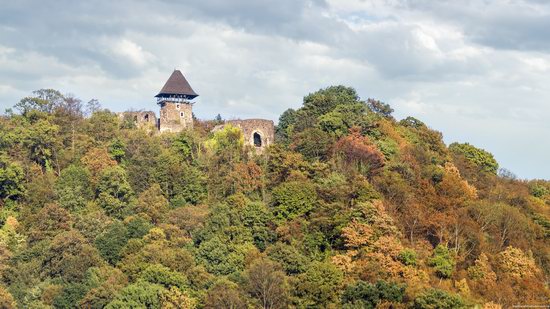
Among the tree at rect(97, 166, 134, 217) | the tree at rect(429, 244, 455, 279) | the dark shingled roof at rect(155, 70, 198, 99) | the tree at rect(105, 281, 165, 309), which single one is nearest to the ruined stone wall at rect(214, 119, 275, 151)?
the dark shingled roof at rect(155, 70, 198, 99)

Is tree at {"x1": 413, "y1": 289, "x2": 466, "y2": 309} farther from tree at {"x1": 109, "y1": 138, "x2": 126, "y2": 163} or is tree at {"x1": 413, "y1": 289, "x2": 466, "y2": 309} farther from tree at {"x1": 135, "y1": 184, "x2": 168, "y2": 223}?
tree at {"x1": 109, "y1": 138, "x2": 126, "y2": 163}

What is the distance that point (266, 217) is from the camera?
48.2 m

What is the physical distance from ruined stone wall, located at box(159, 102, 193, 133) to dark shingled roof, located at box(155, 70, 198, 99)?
28.5 inches

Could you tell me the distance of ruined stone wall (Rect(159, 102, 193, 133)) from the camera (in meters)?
63.4

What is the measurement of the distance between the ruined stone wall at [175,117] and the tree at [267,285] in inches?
885

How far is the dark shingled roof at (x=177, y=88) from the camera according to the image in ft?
213

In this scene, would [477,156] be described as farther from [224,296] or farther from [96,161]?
[224,296]

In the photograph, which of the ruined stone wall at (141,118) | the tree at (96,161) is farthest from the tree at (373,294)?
the ruined stone wall at (141,118)

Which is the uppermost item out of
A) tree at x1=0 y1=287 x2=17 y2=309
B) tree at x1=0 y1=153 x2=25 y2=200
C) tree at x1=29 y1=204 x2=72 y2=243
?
tree at x1=0 y1=153 x2=25 y2=200

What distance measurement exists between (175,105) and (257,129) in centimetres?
673

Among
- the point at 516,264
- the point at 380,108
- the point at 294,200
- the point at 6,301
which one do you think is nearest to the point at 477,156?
the point at 380,108

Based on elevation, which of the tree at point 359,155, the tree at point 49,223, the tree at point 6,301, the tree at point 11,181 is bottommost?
the tree at point 6,301

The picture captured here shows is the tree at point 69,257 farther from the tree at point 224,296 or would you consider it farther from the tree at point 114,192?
the tree at point 224,296

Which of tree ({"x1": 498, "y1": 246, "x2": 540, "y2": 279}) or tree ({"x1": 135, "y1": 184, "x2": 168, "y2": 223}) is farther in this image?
tree ({"x1": 135, "y1": 184, "x2": 168, "y2": 223})
